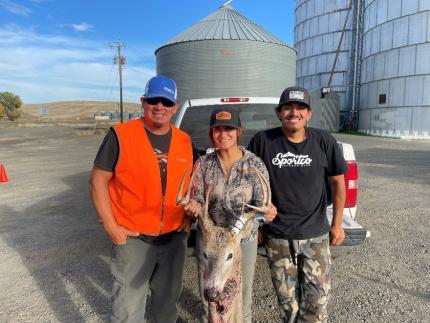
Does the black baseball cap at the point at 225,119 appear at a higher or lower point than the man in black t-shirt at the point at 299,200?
higher

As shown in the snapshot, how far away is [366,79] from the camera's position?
3494 cm

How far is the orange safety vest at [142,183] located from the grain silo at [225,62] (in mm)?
13278

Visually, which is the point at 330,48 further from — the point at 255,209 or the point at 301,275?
the point at 255,209

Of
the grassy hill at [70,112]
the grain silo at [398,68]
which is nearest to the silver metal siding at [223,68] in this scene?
the grain silo at [398,68]

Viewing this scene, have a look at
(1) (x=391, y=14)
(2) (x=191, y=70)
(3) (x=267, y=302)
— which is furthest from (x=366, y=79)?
(3) (x=267, y=302)

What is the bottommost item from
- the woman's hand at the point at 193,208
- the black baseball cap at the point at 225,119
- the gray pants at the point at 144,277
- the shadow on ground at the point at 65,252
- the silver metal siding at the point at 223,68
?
the shadow on ground at the point at 65,252

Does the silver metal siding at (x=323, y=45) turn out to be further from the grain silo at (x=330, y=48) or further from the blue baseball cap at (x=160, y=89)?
the blue baseball cap at (x=160, y=89)

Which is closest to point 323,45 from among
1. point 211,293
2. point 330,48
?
point 330,48

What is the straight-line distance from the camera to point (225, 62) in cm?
1638

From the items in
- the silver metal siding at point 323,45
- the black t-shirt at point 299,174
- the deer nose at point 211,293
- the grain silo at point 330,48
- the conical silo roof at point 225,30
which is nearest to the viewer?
the deer nose at point 211,293

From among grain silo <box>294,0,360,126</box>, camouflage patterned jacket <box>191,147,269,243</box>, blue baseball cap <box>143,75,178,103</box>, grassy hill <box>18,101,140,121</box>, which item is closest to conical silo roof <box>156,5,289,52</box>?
blue baseball cap <box>143,75,178,103</box>

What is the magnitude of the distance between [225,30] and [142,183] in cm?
1648

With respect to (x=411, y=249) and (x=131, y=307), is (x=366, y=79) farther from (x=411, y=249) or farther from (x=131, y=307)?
(x=131, y=307)

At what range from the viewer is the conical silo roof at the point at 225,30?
56.5 feet
